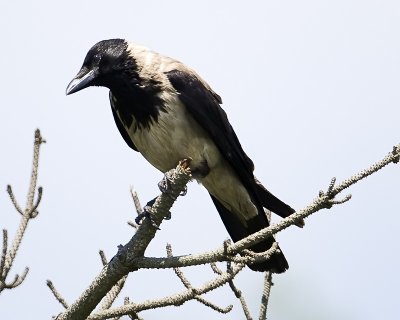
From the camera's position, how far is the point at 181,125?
559 centimetres

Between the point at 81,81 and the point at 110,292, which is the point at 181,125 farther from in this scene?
the point at 110,292

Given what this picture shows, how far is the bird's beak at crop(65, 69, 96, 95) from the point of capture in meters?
5.87

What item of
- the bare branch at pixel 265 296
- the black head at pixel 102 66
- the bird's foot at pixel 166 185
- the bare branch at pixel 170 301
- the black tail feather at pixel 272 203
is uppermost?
the black head at pixel 102 66

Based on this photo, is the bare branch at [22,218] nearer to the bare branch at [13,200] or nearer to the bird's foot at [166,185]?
the bare branch at [13,200]

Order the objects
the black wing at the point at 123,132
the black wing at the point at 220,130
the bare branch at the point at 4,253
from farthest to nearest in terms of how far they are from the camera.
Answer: the black wing at the point at 123,132 < the black wing at the point at 220,130 < the bare branch at the point at 4,253

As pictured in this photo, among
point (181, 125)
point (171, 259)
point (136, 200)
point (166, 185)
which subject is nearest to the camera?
point (171, 259)

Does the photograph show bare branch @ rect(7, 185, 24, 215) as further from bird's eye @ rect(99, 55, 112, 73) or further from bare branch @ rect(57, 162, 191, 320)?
bird's eye @ rect(99, 55, 112, 73)

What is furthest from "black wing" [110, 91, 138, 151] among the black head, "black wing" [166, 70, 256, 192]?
"black wing" [166, 70, 256, 192]

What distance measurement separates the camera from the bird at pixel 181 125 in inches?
219

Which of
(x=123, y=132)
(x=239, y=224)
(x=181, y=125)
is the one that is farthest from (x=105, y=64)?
(x=239, y=224)

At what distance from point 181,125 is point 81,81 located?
86 cm

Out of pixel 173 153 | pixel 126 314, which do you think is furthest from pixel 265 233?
pixel 173 153

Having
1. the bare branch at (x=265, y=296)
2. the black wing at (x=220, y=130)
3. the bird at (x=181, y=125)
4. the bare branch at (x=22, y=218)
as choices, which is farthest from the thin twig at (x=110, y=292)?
the black wing at (x=220, y=130)

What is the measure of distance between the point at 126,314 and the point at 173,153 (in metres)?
1.91
